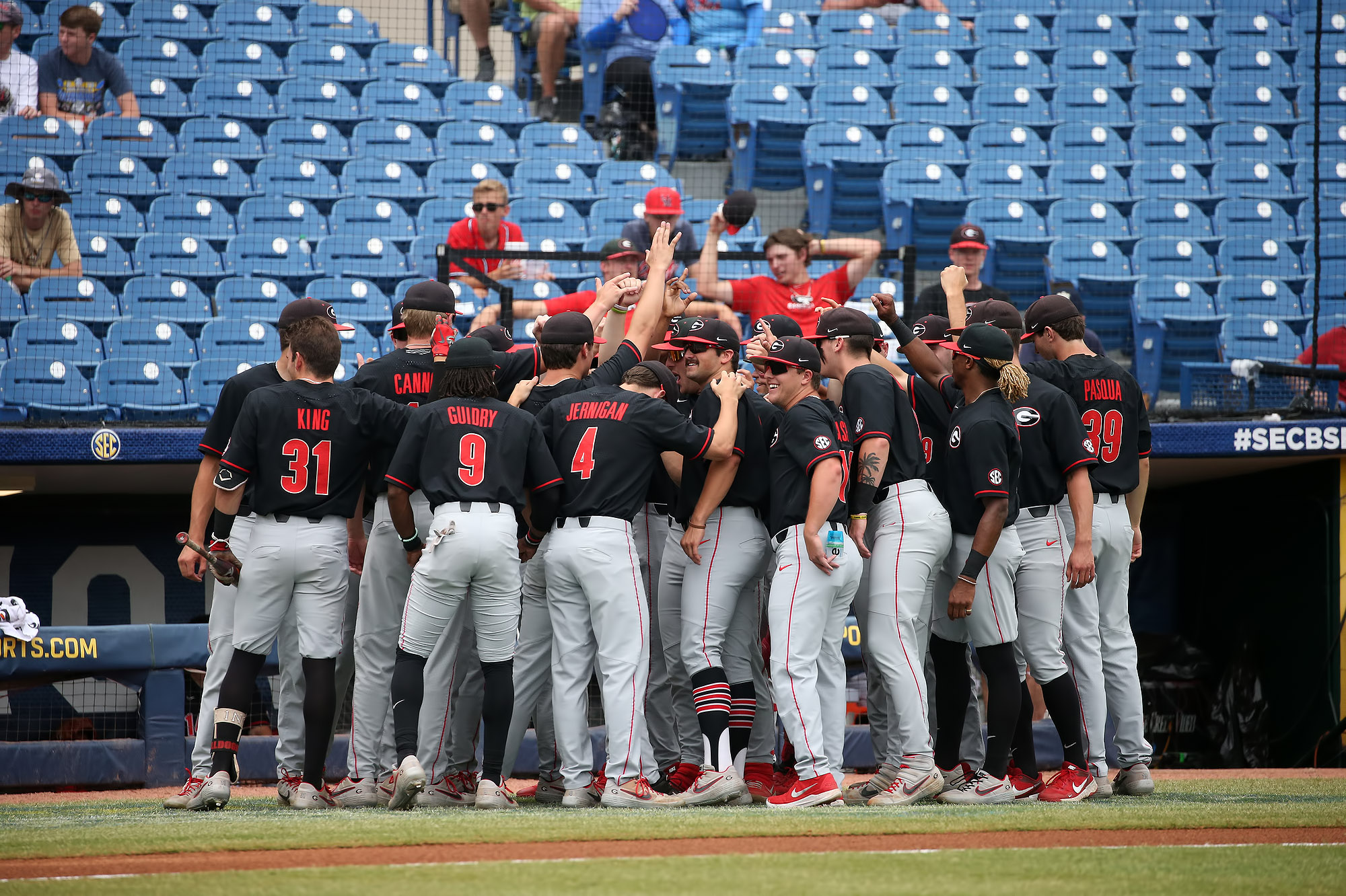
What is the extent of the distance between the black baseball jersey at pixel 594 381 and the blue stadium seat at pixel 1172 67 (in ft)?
27.4

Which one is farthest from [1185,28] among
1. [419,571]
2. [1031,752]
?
[419,571]

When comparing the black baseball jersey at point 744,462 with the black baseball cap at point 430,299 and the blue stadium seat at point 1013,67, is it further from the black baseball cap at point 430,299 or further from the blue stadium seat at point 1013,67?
the blue stadium seat at point 1013,67

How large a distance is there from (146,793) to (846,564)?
362cm

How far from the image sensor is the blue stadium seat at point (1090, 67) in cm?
1162

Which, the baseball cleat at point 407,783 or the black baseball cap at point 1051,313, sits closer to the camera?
the baseball cleat at point 407,783

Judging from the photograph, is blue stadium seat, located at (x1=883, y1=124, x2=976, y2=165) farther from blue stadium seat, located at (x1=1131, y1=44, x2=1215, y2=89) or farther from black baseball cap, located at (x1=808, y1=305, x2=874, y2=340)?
black baseball cap, located at (x1=808, y1=305, x2=874, y2=340)

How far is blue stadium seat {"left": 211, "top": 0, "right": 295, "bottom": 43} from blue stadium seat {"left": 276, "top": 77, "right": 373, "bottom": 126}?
0.53 m

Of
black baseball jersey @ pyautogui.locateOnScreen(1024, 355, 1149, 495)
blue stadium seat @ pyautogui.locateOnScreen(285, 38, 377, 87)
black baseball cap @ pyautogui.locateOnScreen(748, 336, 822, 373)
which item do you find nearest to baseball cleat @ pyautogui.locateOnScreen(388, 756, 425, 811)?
black baseball cap @ pyautogui.locateOnScreen(748, 336, 822, 373)

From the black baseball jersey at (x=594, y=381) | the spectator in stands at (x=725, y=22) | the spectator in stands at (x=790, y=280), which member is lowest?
the black baseball jersey at (x=594, y=381)

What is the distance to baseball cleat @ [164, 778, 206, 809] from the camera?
15.3ft

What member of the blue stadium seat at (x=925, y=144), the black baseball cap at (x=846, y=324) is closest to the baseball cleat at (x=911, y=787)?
the black baseball cap at (x=846, y=324)

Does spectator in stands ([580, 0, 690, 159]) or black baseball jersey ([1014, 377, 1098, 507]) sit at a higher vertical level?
spectator in stands ([580, 0, 690, 159])

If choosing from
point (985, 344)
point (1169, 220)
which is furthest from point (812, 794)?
point (1169, 220)

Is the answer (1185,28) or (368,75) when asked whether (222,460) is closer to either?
(368,75)
